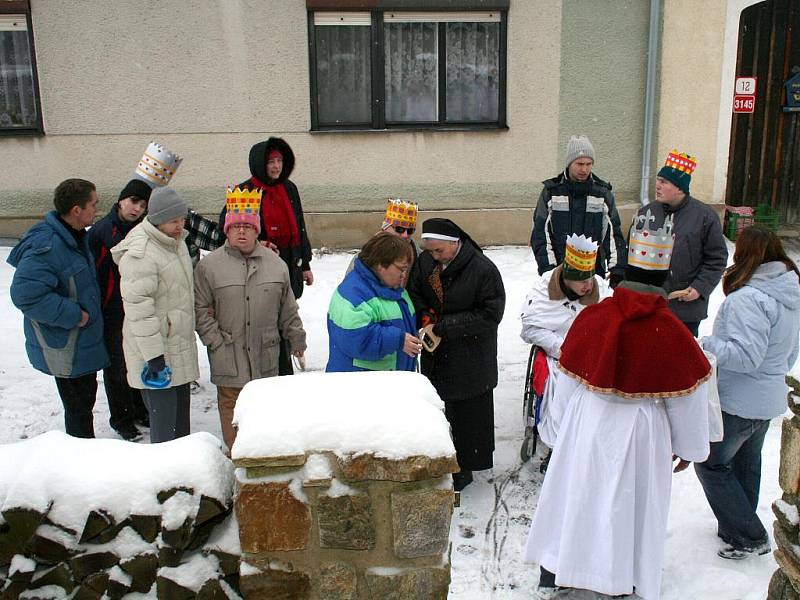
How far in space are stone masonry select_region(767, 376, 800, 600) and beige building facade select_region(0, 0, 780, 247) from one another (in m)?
7.46

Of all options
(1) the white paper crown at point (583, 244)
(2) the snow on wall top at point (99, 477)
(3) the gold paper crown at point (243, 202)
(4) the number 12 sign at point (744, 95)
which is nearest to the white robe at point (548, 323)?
(1) the white paper crown at point (583, 244)

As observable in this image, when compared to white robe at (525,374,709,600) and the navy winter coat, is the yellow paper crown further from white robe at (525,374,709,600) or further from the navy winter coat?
the navy winter coat

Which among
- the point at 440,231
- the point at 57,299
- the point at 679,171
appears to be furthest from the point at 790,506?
the point at 57,299

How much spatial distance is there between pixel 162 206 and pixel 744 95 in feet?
30.3

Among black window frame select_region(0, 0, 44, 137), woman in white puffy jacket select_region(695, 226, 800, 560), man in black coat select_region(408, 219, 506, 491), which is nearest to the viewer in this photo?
woman in white puffy jacket select_region(695, 226, 800, 560)

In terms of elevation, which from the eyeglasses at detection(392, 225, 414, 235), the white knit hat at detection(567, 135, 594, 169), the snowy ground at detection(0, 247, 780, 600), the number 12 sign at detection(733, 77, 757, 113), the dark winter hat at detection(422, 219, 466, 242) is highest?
the number 12 sign at detection(733, 77, 757, 113)

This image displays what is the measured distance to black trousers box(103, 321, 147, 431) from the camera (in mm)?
5422

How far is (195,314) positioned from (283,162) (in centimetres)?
172

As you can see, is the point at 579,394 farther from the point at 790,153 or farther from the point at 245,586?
the point at 790,153

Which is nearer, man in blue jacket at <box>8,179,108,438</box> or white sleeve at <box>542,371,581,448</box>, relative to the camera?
white sleeve at <box>542,371,581,448</box>

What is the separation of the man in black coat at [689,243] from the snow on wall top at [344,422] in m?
3.46

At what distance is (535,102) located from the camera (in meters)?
10.1

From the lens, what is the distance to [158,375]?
14.9ft

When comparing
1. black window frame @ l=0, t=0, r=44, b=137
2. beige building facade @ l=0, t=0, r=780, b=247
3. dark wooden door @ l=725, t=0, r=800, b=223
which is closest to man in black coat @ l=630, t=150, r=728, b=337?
beige building facade @ l=0, t=0, r=780, b=247
